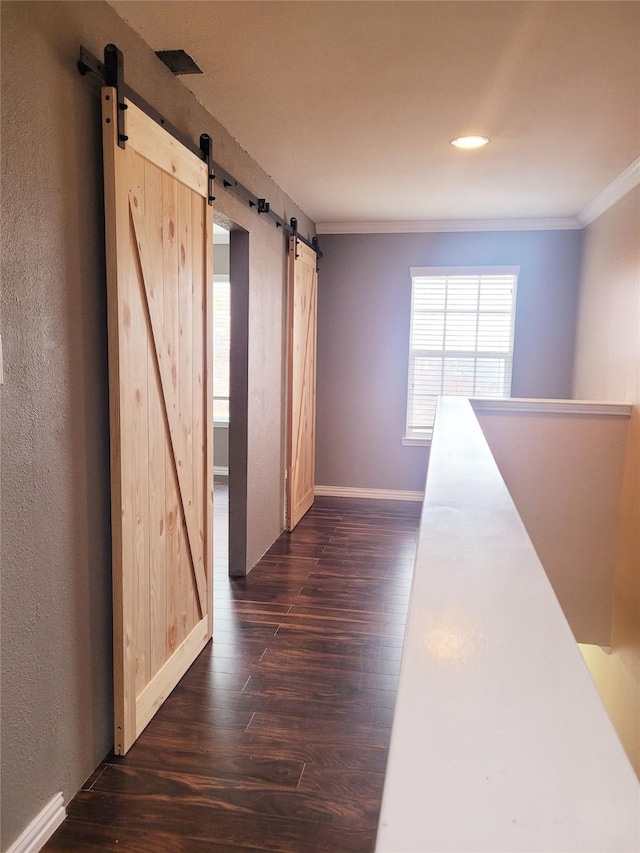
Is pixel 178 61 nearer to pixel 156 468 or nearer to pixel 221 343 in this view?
pixel 156 468

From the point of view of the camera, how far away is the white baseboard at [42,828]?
1.74 m

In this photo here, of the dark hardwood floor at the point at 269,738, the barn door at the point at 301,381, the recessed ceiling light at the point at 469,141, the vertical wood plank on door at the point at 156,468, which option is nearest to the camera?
the dark hardwood floor at the point at 269,738

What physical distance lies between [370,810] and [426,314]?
4649 millimetres

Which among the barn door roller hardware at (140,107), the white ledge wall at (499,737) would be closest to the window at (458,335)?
the barn door roller hardware at (140,107)

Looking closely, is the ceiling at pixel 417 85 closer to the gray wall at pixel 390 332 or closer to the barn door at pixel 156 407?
the barn door at pixel 156 407

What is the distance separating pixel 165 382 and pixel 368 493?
157 inches

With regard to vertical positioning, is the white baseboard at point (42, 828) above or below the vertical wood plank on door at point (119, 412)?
below

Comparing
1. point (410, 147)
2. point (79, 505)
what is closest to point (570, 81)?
point (410, 147)

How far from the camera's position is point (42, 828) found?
1.83m

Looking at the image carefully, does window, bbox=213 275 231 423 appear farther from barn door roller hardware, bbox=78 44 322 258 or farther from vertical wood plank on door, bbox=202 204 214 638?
vertical wood plank on door, bbox=202 204 214 638

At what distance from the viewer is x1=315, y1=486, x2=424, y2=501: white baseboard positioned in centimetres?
612

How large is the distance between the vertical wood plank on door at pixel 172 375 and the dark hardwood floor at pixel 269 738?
39 cm

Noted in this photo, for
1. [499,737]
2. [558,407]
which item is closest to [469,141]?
[558,407]

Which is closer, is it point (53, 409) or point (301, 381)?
point (53, 409)
